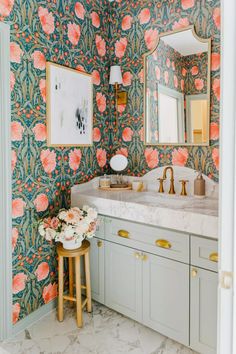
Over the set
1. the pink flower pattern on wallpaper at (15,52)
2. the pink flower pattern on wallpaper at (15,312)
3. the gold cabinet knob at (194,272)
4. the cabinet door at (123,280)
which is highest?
the pink flower pattern on wallpaper at (15,52)

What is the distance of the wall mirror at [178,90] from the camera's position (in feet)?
7.62

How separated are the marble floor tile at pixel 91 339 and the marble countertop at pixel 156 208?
84 cm

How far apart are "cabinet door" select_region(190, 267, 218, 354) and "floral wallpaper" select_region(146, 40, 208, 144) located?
127 centimetres

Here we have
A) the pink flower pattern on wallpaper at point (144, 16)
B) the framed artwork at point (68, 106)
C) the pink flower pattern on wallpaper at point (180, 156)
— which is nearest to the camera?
the framed artwork at point (68, 106)

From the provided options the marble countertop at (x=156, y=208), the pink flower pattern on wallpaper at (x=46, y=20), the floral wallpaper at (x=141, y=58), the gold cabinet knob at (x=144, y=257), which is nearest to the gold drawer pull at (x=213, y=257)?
the marble countertop at (x=156, y=208)

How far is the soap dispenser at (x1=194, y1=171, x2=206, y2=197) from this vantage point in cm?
231

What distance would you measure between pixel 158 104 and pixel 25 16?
1248 millimetres

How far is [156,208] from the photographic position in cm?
200

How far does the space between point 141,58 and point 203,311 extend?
6.99 feet

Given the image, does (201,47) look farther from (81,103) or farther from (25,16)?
(25,16)

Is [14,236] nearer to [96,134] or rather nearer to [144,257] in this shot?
[144,257]

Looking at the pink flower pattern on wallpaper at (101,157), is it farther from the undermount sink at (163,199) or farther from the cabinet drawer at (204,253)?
the cabinet drawer at (204,253)

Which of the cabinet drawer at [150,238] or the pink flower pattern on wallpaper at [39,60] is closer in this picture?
the cabinet drawer at [150,238]

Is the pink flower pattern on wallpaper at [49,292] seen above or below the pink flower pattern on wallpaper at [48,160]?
below
